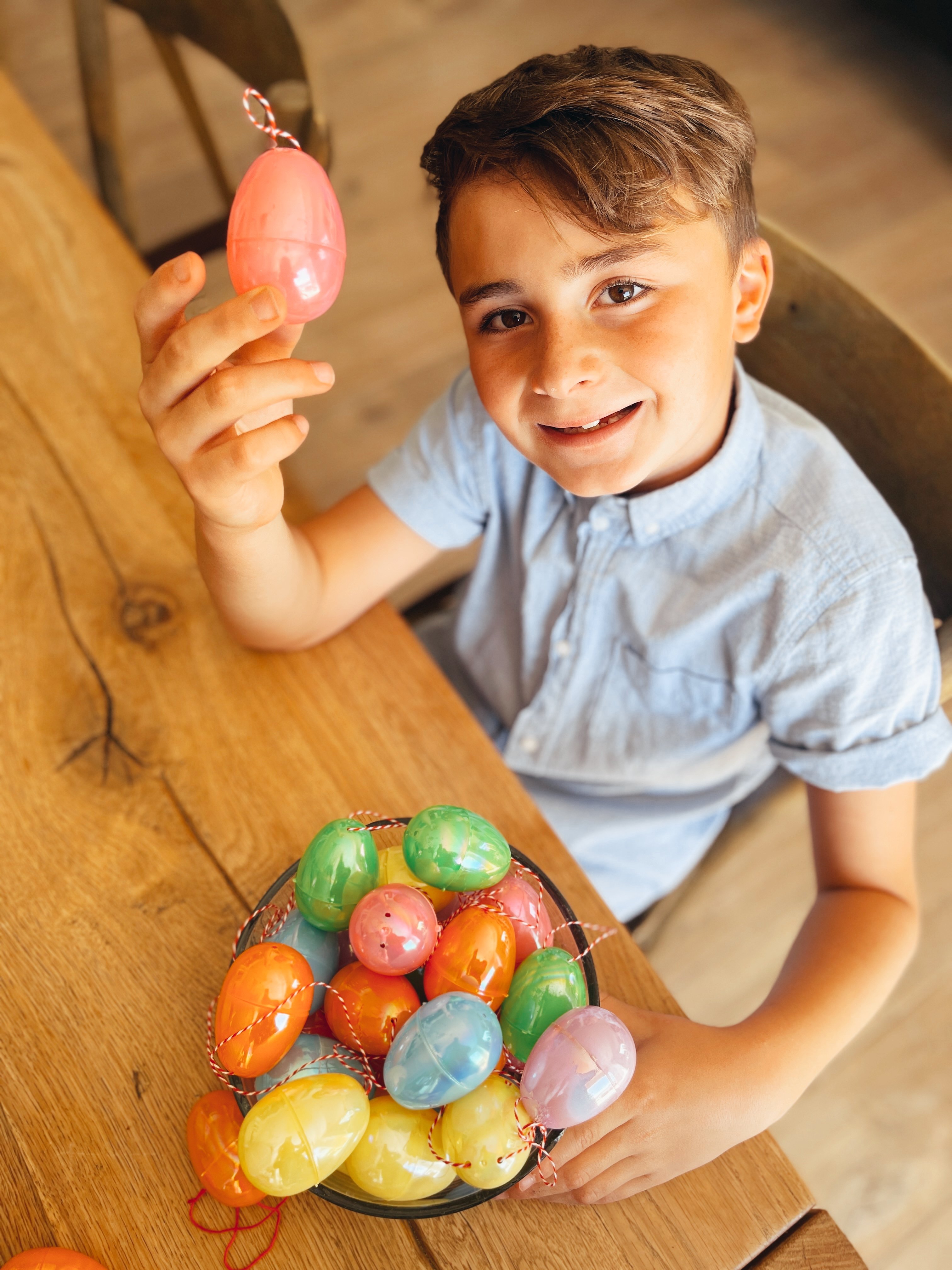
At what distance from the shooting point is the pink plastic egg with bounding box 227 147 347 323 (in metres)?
0.60

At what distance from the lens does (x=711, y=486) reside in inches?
32.2

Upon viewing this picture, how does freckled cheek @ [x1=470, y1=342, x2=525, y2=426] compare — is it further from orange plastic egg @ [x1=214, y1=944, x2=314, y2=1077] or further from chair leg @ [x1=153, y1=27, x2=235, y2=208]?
chair leg @ [x1=153, y1=27, x2=235, y2=208]

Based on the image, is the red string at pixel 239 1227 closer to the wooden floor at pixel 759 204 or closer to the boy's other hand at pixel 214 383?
the boy's other hand at pixel 214 383

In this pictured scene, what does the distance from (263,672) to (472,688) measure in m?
0.39

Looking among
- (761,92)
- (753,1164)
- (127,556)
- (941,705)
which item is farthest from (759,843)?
(761,92)

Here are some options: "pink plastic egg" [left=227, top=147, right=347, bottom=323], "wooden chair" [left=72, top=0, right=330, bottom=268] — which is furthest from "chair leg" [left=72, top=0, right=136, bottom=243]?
"pink plastic egg" [left=227, top=147, right=347, bottom=323]

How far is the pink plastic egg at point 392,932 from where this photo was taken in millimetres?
535

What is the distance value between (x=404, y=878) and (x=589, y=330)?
407 mm

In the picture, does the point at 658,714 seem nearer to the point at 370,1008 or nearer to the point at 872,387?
the point at 872,387

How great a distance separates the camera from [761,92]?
255cm

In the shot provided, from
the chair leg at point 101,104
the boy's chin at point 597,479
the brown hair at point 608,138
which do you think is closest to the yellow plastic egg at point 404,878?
the boy's chin at point 597,479

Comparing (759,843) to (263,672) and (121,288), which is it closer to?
(263,672)

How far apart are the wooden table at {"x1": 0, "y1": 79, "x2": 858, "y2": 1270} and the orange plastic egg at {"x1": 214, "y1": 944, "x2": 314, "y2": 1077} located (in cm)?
9

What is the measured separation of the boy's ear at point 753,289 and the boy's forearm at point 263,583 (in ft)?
1.33
